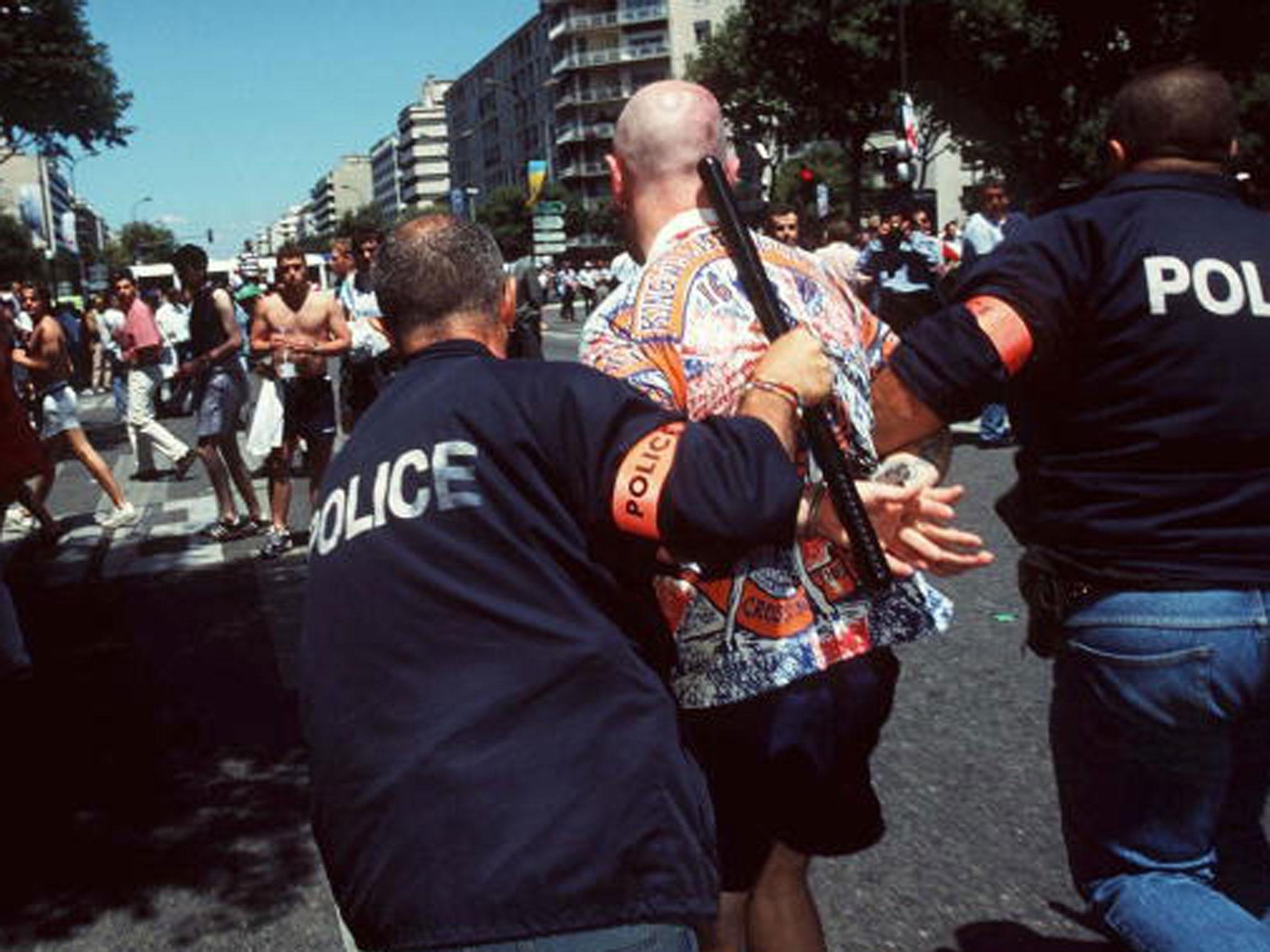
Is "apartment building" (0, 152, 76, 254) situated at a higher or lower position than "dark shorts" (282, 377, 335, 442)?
higher

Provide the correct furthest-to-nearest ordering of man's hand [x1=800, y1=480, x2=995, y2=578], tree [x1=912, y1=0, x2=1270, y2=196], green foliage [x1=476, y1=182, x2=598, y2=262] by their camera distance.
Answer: green foliage [x1=476, y1=182, x2=598, y2=262]
tree [x1=912, y1=0, x2=1270, y2=196]
man's hand [x1=800, y1=480, x2=995, y2=578]

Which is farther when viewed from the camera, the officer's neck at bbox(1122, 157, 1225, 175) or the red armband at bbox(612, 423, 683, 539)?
the officer's neck at bbox(1122, 157, 1225, 175)

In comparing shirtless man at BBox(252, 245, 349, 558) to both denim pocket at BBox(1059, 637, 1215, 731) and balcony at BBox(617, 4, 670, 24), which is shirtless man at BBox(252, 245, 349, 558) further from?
balcony at BBox(617, 4, 670, 24)

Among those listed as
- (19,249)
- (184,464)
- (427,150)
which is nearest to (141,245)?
(427,150)

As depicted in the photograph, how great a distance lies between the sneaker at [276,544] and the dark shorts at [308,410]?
656mm

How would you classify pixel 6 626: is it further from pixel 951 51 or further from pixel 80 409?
pixel 951 51

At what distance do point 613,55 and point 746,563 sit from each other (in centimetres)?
9564

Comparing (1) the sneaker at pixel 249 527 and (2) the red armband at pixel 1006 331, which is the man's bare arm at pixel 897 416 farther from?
(1) the sneaker at pixel 249 527

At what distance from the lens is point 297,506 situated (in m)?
9.95

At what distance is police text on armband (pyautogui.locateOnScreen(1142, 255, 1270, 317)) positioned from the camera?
1.96 meters

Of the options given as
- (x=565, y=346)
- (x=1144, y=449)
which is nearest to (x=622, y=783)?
(x=1144, y=449)

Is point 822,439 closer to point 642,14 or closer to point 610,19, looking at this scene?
point 642,14

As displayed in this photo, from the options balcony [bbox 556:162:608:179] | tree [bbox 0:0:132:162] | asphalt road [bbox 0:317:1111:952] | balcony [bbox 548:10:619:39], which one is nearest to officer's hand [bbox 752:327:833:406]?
asphalt road [bbox 0:317:1111:952]

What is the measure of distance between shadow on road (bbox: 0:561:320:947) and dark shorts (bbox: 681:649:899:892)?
1.88m
